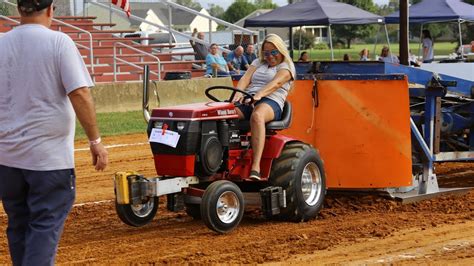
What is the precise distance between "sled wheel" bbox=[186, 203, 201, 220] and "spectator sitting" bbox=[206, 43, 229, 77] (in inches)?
538

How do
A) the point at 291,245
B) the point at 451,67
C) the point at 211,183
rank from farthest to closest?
the point at 451,67, the point at 211,183, the point at 291,245

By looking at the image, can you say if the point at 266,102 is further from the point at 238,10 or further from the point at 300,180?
the point at 238,10

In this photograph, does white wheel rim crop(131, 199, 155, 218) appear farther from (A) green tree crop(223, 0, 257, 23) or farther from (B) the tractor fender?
(A) green tree crop(223, 0, 257, 23)

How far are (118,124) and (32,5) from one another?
12783 millimetres

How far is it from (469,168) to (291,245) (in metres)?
5.32

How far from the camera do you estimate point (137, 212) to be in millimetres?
8023

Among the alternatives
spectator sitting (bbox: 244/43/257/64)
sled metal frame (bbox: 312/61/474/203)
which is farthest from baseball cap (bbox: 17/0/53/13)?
spectator sitting (bbox: 244/43/257/64)

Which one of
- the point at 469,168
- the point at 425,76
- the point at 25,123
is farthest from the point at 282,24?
the point at 25,123

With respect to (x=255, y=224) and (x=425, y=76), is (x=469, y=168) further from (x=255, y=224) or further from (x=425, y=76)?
(x=255, y=224)

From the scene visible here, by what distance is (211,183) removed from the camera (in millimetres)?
8023

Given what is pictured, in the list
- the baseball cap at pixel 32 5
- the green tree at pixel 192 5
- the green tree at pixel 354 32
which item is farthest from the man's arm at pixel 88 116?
the green tree at pixel 192 5

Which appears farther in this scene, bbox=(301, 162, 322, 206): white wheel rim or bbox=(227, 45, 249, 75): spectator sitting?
bbox=(227, 45, 249, 75): spectator sitting

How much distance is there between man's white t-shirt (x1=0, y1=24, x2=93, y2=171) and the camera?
4875mm

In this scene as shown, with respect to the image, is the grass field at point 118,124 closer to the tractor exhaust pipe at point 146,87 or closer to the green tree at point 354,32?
the tractor exhaust pipe at point 146,87
